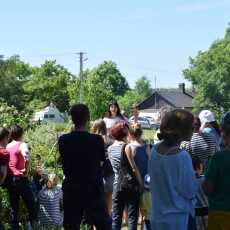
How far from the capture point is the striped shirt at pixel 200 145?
866 cm

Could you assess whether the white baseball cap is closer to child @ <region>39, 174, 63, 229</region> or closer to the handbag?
the handbag

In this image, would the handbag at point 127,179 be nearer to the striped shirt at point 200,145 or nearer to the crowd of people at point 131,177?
the crowd of people at point 131,177

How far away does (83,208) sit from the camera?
21.2 feet

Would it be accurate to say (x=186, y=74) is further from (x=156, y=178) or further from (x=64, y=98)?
(x=156, y=178)

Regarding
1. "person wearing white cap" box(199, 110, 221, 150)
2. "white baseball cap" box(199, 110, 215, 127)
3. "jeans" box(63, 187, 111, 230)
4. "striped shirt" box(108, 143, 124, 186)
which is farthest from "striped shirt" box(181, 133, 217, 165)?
"jeans" box(63, 187, 111, 230)

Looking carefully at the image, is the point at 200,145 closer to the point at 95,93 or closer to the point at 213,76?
the point at 95,93

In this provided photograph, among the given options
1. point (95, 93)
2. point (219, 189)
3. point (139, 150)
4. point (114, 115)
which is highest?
point (95, 93)

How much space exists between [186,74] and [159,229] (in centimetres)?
9009

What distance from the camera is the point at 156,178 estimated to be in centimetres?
495

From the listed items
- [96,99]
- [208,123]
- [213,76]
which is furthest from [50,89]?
[208,123]

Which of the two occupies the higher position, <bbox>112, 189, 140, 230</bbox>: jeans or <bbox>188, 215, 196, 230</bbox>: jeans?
<bbox>188, 215, 196, 230</bbox>: jeans

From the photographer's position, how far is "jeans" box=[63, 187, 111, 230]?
637cm

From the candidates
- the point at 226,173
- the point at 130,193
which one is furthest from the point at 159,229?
the point at 130,193

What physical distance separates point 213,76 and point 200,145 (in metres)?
78.4
